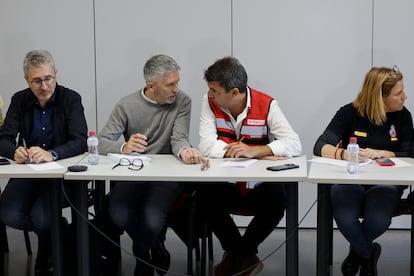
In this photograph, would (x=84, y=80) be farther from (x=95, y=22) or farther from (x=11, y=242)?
(x=11, y=242)

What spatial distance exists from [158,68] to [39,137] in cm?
81

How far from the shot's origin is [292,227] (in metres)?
2.99

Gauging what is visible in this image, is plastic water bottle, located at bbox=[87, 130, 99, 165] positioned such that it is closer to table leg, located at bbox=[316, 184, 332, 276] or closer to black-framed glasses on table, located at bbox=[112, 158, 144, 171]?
black-framed glasses on table, located at bbox=[112, 158, 144, 171]

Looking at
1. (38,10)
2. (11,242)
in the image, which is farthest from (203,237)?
(38,10)

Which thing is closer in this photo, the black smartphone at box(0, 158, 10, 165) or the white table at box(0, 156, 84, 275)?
the white table at box(0, 156, 84, 275)

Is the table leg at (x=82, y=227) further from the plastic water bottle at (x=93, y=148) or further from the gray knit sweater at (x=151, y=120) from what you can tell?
the gray knit sweater at (x=151, y=120)

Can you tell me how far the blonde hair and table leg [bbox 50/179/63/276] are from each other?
5.59 feet

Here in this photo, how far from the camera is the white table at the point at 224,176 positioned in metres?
2.87

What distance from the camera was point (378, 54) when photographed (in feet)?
14.1

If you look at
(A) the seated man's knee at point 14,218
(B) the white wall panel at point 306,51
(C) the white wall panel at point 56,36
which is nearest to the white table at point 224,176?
(A) the seated man's knee at point 14,218

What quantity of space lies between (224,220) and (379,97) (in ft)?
3.57

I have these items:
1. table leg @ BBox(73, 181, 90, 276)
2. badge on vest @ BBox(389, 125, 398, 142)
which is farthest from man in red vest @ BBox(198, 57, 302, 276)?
table leg @ BBox(73, 181, 90, 276)

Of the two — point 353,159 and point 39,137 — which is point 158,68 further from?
point 353,159

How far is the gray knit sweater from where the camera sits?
361 cm
